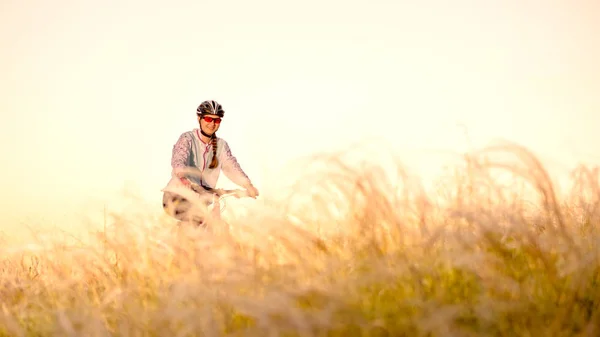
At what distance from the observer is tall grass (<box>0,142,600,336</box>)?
9.35ft

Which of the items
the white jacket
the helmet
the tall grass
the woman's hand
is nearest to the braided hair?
the helmet

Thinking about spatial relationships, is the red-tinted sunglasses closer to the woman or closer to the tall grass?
the woman

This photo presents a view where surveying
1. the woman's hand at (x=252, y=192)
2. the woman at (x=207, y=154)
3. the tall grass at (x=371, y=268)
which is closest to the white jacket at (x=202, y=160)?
the woman at (x=207, y=154)

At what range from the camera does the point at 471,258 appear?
303cm

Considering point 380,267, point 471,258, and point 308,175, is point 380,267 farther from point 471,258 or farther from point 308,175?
point 308,175

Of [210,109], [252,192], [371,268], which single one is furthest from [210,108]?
[371,268]

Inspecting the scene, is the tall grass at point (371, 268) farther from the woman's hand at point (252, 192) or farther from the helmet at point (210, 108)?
the helmet at point (210, 108)

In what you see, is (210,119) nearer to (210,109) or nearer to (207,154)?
(210,109)

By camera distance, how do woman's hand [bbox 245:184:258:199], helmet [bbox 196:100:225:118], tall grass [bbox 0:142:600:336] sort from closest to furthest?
tall grass [bbox 0:142:600:336], woman's hand [bbox 245:184:258:199], helmet [bbox 196:100:225:118]

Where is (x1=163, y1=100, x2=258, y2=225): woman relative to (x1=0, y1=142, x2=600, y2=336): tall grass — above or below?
above

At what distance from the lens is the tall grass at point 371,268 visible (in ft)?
9.35

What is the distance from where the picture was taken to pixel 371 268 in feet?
11.6

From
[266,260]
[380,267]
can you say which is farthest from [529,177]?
[266,260]

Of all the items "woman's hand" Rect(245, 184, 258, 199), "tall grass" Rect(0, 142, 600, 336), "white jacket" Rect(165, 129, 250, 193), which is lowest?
"tall grass" Rect(0, 142, 600, 336)
